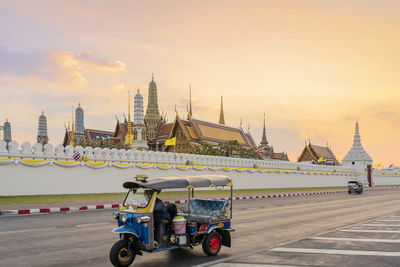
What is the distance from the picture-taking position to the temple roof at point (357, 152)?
2662 inches

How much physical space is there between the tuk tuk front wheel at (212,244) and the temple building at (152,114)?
72905mm

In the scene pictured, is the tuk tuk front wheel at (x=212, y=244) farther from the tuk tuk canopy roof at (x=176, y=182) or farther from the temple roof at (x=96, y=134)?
the temple roof at (x=96, y=134)

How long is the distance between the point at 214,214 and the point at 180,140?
5960cm

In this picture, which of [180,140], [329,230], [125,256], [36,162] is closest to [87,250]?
[125,256]

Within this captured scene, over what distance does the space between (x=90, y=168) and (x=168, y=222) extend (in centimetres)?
1947

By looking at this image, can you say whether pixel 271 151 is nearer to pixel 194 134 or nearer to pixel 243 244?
pixel 194 134

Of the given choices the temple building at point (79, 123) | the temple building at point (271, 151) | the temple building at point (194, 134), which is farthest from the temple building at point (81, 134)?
the temple building at point (271, 151)

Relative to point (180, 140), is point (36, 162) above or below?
below

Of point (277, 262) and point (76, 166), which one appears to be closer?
point (277, 262)

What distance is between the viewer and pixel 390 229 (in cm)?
1204

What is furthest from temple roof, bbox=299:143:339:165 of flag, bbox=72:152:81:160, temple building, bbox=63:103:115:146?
flag, bbox=72:152:81:160

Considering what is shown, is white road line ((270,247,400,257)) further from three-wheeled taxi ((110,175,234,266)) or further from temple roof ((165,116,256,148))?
temple roof ((165,116,256,148))

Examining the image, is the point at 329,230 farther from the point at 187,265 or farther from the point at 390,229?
the point at 187,265

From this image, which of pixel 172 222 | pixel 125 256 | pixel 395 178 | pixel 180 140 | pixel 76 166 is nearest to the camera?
pixel 125 256
